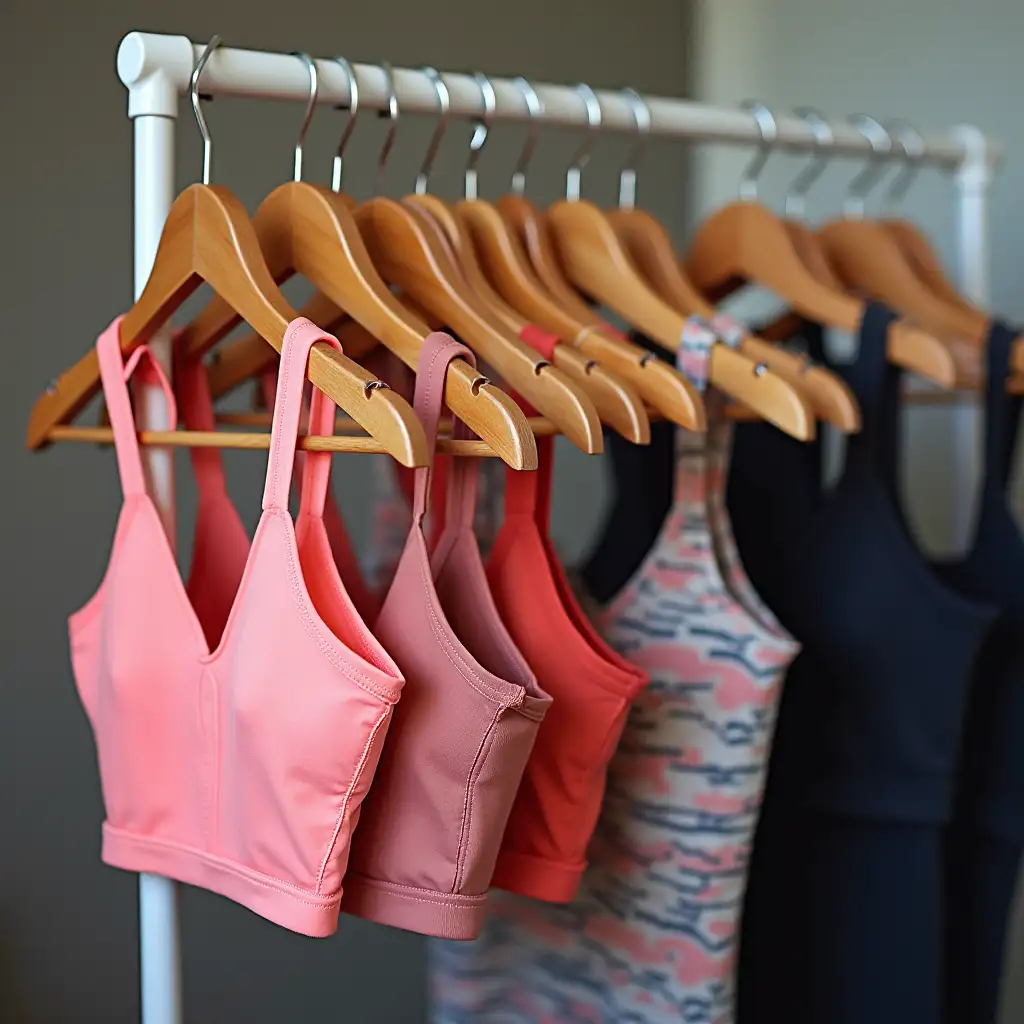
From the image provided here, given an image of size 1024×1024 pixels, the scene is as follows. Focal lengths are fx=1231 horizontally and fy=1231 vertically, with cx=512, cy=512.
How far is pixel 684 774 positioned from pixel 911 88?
1.25 meters

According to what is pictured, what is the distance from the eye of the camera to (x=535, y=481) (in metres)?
0.90

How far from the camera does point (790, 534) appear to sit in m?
1.20

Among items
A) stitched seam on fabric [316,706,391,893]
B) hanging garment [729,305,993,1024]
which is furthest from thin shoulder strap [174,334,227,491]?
hanging garment [729,305,993,1024]

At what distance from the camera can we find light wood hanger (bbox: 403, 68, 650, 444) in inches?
33.6

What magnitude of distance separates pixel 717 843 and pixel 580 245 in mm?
519

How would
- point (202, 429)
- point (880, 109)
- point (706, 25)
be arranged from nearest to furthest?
point (202, 429) → point (880, 109) → point (706, 25)

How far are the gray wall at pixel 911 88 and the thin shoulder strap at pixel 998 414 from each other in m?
0.37

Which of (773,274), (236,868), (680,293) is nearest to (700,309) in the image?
(680,293)

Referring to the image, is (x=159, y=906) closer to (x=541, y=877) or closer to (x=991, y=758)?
(x=541, y=877)

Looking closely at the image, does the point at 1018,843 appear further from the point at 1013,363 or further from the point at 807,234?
the point at 807,234

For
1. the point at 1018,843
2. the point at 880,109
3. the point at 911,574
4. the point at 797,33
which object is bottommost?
the point at 1018,843

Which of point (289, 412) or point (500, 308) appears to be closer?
point (289, 412)

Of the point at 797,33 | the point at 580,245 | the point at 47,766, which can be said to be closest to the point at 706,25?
the point at 797,33

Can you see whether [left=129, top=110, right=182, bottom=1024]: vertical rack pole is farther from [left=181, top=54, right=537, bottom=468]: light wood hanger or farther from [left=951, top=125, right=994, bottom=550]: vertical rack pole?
[left=951, top=125, right=994, bottom=550]: vertical rack pole
